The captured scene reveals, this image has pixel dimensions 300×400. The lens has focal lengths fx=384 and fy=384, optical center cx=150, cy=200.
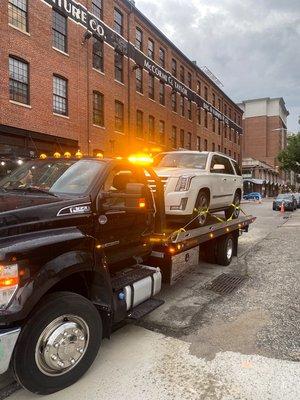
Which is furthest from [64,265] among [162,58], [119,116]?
[162,58]

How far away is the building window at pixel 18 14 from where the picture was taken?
1772 cm

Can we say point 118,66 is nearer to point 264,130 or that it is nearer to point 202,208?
point 202,208

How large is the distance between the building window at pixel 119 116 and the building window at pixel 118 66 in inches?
68.4

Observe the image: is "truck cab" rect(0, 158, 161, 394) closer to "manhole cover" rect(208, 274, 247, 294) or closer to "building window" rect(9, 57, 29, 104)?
"manhole cover" rect(208, 274, 247, 294)

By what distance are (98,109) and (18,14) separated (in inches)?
289

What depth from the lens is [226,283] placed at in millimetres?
7297

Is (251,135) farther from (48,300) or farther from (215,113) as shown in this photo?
(48,300)

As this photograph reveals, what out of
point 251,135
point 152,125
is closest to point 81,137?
point 152,125

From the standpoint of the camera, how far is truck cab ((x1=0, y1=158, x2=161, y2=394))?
323 centimetres

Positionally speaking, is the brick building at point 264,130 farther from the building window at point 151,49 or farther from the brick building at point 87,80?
Answer: the building window at point 151,49

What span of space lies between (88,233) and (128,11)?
26.6m

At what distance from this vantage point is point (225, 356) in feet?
14.2

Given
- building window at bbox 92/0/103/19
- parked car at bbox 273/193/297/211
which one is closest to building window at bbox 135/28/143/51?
building window at bbox 92/0/103/19

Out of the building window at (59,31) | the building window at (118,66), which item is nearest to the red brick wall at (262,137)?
the building window at (118,66)
